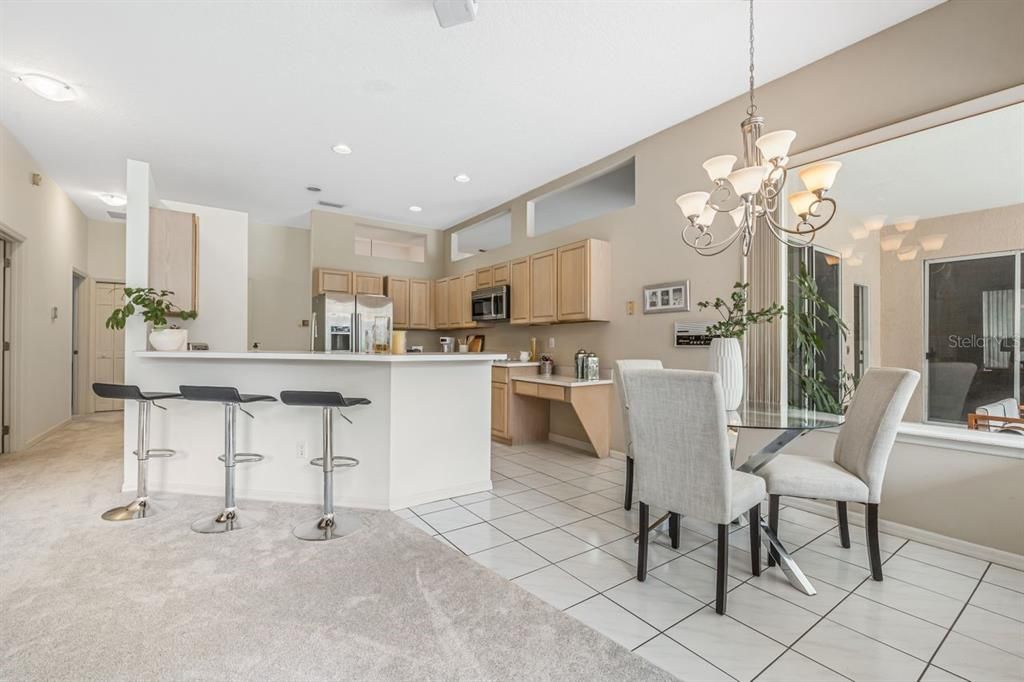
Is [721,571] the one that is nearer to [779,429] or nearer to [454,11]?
[779,429]

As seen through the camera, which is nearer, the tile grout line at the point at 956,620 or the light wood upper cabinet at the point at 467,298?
the tile grout line at the point at 956,620

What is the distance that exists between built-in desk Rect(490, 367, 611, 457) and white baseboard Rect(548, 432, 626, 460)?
0.07 meters

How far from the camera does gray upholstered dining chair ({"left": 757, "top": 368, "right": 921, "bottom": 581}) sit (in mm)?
2156

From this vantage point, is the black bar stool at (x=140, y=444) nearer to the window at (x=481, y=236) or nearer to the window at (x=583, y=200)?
the window at (x=583, y=200)

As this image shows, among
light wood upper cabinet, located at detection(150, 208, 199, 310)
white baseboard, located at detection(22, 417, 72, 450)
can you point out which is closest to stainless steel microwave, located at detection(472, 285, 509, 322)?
light wood upper cabinet, located at detection(150, 208, 199, 310)

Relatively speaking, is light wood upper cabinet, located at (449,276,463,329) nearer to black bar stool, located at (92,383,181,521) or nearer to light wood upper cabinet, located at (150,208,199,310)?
light wood upper cabinet, located at (150,208,199,310)

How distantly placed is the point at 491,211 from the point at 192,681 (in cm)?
568

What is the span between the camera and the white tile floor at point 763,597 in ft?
5.33

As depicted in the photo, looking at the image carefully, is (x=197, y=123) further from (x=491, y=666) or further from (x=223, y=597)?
(x=491, y=666)

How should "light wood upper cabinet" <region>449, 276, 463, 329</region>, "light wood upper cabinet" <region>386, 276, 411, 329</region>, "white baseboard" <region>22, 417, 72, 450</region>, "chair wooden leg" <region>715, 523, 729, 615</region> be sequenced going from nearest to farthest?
"chair wooden leg" <region>715, 523, 729, 615</region> → "white baseboard" <region>22, 417, 72, 450</region> → "light wood upper cabinet" <region>449, 276, 463, 329</region> → "light wood upper cabinet" <region>386, 276, 411, 329</region>

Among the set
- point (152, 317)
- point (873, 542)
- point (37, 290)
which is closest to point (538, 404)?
point (873, 542)

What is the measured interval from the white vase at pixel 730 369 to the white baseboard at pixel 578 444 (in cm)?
204

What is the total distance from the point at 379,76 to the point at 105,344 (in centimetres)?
675

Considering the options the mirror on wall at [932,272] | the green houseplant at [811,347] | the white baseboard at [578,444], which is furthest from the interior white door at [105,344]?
the mirror on wall at [932,272]
